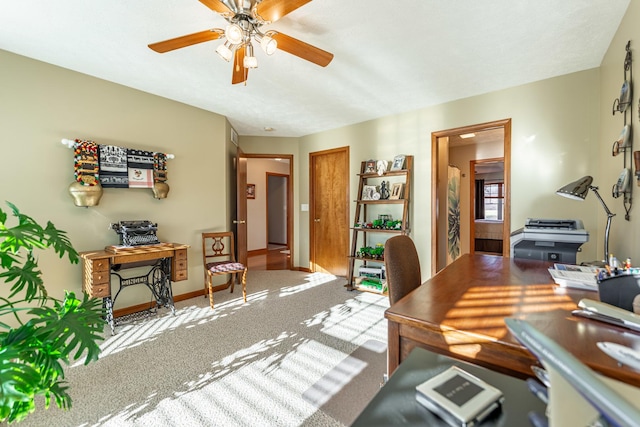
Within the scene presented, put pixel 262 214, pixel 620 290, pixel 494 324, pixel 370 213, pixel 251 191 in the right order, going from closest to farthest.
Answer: pixel 494 324 < pixel 620 290 < pixel 370 213 < pixel 251 191 < pixel 262 214

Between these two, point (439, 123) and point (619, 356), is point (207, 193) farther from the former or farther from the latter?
point (619, 356)

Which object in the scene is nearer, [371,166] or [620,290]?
[620,290]

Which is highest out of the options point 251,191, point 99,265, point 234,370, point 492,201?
point 251,191

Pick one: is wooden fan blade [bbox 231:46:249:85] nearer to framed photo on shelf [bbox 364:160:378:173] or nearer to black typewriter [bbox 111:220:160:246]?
black typewriter [bbox 111:220:160:246]

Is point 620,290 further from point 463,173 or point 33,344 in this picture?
point 463,173

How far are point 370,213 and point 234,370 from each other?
116 inches

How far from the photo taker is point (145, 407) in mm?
1668

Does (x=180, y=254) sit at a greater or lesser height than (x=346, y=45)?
lesser

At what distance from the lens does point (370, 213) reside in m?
4.35

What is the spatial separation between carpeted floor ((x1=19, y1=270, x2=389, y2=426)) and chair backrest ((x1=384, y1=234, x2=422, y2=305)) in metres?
0.74

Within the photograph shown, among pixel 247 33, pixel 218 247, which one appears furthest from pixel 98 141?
pixel 247 33

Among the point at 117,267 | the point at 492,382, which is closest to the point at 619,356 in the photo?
the point at 492,382

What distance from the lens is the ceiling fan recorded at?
1576mm

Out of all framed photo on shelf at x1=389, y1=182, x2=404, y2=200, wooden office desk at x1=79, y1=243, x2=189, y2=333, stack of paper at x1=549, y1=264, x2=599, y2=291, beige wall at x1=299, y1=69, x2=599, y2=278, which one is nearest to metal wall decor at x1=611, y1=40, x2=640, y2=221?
stack of paper at x1=549, y1=264, x2=599, y2=291
